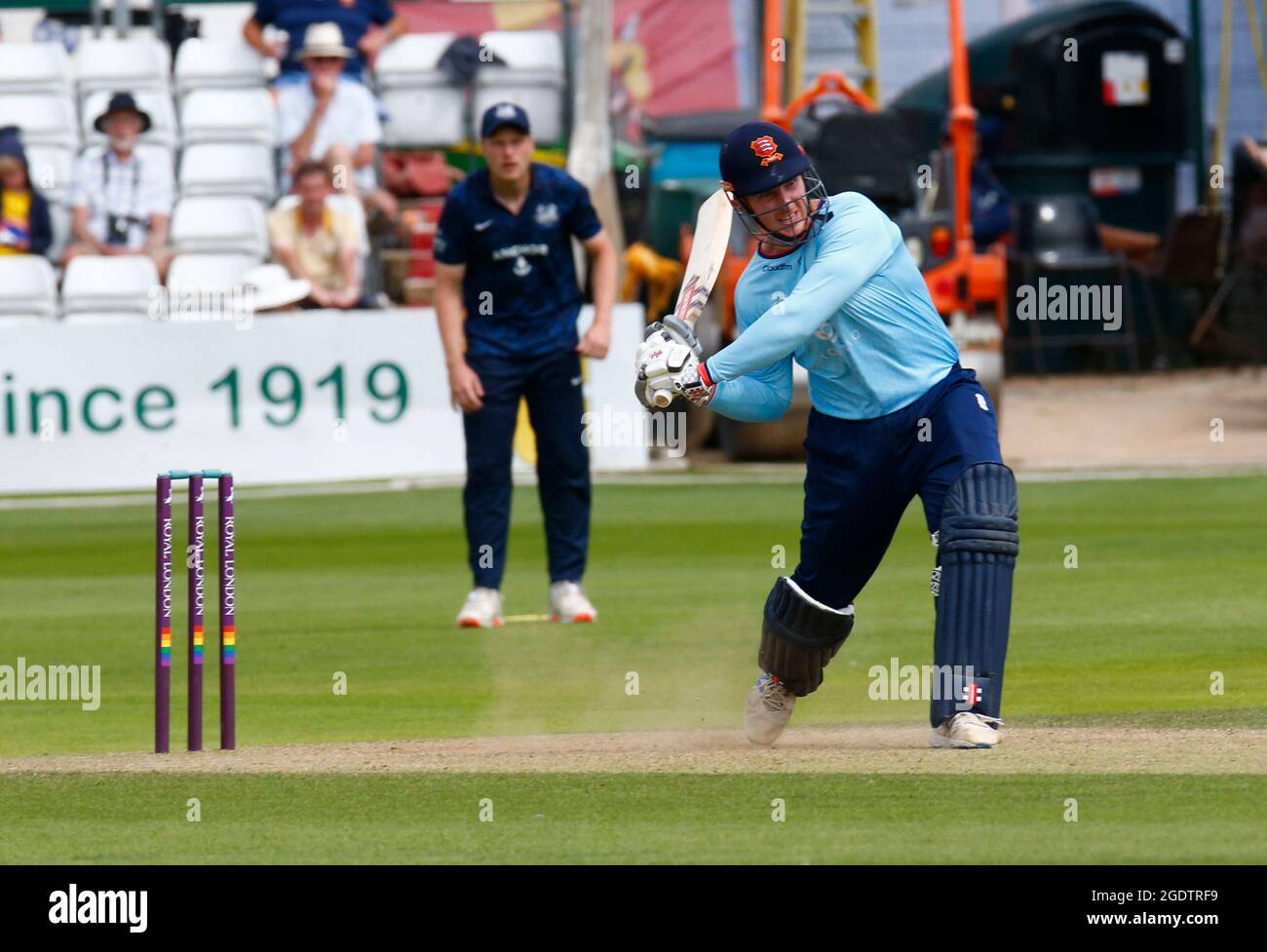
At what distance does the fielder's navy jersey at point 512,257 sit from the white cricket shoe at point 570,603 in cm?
114

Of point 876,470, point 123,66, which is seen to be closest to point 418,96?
point 123,66

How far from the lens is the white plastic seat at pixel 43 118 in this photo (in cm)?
2161

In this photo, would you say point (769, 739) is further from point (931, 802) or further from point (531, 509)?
point (531, 509)

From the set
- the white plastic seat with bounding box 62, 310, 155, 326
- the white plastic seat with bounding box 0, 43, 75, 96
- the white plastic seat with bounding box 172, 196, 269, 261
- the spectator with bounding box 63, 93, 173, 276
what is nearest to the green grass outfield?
the white plastic seat with bounding box 62, 310, 155, 326

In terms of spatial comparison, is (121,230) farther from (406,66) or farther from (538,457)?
(538,457)

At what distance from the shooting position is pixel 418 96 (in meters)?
22.2

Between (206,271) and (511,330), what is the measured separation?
8.55 meters

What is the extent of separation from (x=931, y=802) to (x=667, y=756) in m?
1.31

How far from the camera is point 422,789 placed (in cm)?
681

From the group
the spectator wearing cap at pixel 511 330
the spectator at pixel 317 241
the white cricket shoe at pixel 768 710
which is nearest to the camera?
the white cricket shoe at pixel 768 710

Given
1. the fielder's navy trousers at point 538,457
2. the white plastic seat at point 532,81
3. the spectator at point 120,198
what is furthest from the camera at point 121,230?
the fielder's navy trousers at point 538,457

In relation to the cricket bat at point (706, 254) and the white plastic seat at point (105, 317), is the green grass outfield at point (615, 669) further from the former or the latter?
the white plastic seat at point (105, 317)
